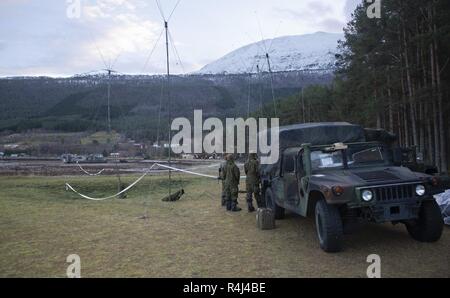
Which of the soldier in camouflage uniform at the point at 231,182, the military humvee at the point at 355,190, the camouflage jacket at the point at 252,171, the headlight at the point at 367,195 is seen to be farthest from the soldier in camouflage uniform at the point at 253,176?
the headlight at the point at 367,195

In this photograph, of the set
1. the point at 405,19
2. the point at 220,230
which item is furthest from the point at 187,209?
the point at 405,19

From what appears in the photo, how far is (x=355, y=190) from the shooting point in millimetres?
6414

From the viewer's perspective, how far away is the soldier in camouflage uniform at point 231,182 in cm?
1146

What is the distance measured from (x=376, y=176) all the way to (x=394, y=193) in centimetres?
40

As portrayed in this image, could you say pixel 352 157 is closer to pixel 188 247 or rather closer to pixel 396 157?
pixel 396 157

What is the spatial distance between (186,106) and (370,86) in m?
54.6

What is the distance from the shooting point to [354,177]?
6852 mm

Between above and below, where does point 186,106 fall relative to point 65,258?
above

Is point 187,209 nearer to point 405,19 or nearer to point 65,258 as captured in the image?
point 65,258

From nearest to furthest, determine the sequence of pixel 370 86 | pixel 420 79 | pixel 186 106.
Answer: pixel 420 79, pixel 370 86, pixel 186 106

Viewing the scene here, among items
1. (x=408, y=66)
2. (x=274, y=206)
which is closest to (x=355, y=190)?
(x=274, y=206)
